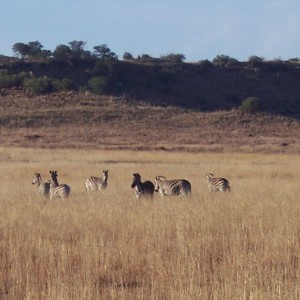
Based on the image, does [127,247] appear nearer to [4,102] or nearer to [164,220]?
[164,220]

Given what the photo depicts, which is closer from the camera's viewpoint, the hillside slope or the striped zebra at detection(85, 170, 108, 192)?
the striped zebra at detection(85, 170, 108, 192)

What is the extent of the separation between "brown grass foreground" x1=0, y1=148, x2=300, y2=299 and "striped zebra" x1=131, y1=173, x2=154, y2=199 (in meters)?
0.94

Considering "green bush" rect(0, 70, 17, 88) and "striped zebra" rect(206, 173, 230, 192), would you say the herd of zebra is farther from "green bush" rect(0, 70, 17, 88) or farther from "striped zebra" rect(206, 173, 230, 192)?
"green bush" rect(0, 70, 17, 88)

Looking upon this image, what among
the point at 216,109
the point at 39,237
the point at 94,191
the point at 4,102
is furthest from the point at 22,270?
the point at 216,109

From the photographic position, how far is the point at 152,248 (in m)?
9.55

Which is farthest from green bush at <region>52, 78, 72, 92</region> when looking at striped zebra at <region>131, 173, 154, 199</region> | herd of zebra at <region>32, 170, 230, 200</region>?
striped zebra at <region>131, 173, 154, 199</region>

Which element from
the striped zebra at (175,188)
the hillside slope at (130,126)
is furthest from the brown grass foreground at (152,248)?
the hillside slope at (130,126)

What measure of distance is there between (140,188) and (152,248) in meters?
9.16

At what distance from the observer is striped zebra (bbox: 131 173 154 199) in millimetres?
18267

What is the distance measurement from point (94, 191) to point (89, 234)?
9554mm

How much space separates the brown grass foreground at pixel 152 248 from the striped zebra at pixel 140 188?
36.9 inches

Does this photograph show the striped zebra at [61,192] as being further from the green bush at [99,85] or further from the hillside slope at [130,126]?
the green bush at [99,85]

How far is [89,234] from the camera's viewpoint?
426 inches

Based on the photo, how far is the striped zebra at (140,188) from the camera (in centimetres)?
1827
